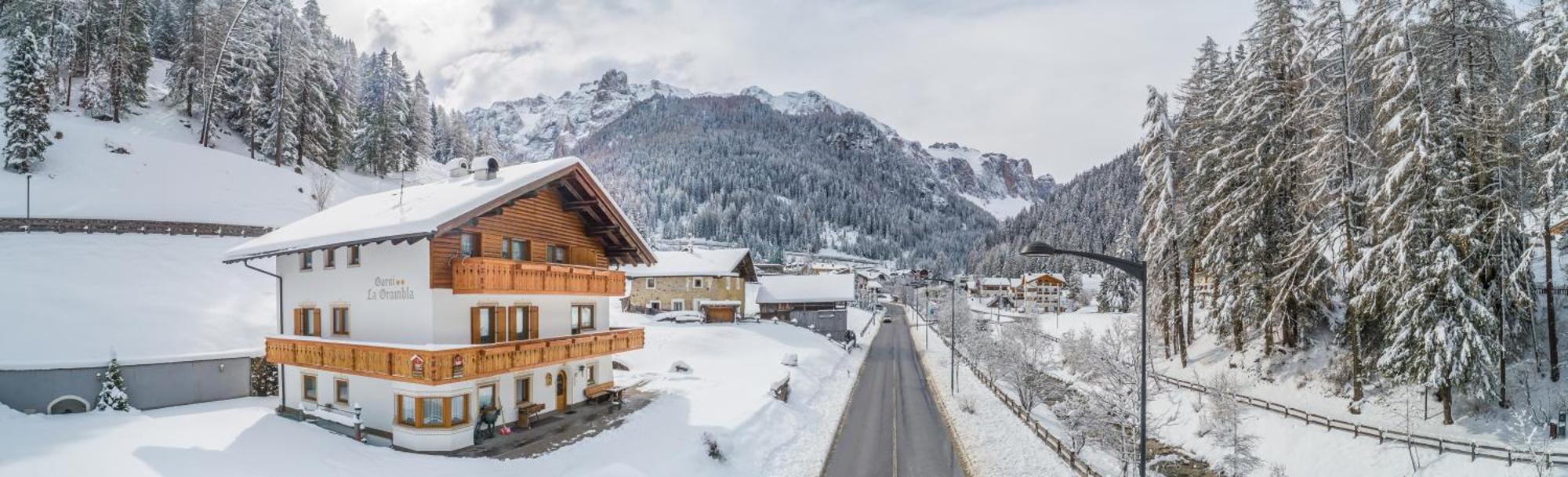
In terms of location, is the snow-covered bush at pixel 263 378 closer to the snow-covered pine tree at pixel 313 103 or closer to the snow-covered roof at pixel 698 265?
the snow-covered roof at pixel 698 265

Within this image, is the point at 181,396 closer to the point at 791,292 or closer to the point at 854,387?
the point at 854,387

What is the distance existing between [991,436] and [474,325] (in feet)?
71.1

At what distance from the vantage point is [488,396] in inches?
916

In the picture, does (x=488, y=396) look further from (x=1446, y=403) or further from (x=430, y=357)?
(x=1446, y=403)

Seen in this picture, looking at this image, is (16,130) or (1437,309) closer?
(1437,309)

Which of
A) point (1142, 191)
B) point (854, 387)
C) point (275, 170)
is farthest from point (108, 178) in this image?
point (1142, 191)

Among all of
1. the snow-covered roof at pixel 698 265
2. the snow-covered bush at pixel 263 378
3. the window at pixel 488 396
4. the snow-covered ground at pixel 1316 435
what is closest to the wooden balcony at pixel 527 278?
the window at pixel 488 396

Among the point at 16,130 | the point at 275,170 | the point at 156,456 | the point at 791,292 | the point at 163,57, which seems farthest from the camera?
the point at 163,57

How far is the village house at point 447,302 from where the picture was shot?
20.9m

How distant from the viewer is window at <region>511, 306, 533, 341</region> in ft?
82.7

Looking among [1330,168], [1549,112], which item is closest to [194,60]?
[1330,168]

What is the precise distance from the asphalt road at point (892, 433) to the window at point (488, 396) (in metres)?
11.9

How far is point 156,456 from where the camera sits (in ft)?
55.5

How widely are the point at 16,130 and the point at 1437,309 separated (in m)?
76.3
